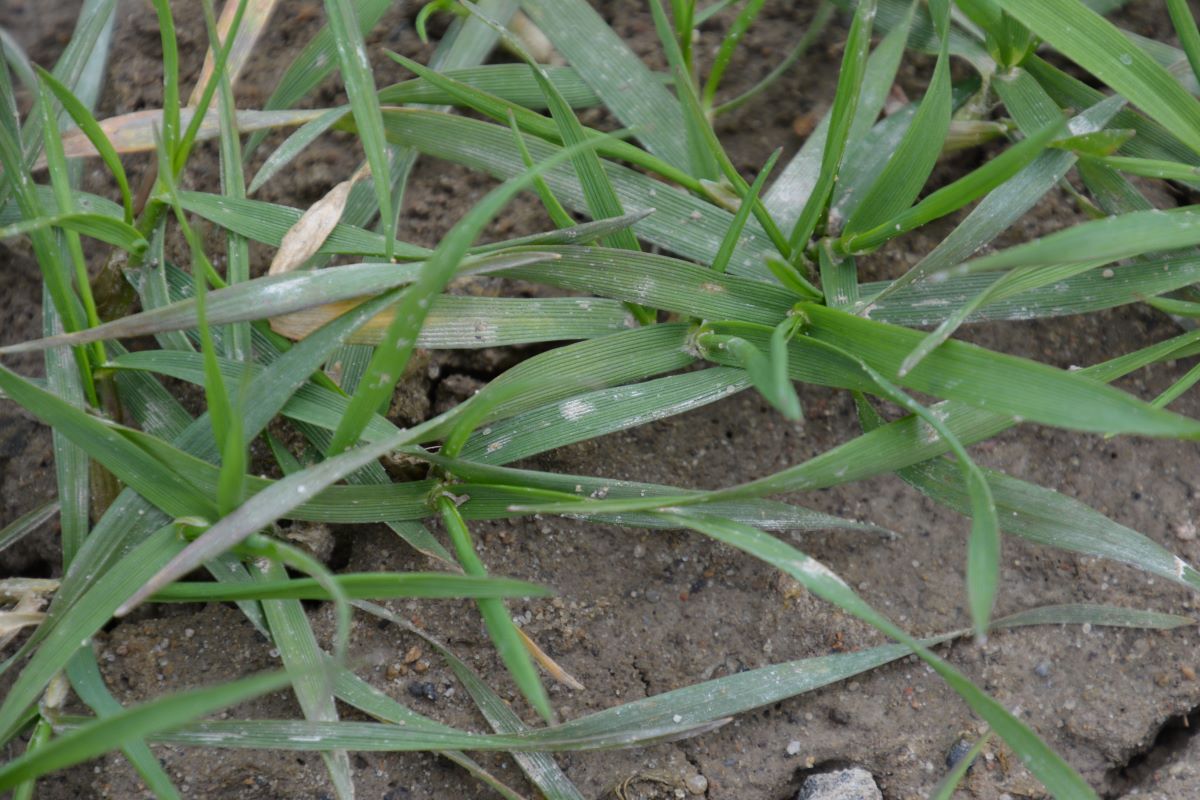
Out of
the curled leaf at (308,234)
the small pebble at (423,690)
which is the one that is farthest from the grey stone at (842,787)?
the curled leaf at (308,234)

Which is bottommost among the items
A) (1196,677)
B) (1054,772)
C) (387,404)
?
(1196,677)

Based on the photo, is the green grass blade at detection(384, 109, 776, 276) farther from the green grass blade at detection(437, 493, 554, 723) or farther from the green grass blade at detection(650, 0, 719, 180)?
the green grass blade at detection(437, 493, 554, 723)

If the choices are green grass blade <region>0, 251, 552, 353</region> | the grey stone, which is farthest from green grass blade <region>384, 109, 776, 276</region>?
the grey stone

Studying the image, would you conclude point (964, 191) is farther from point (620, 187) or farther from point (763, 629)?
point (763, 629)

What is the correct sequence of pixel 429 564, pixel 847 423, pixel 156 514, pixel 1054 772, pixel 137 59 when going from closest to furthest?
pixel 1054 772
pixel 156 514
pixel 429 564
pixel 847 423
pixel 137 59

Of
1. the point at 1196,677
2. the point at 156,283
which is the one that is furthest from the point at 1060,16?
the point at 156,283

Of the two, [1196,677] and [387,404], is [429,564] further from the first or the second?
[1196,677]

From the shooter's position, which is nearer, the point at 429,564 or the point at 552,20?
the point at 429,564
